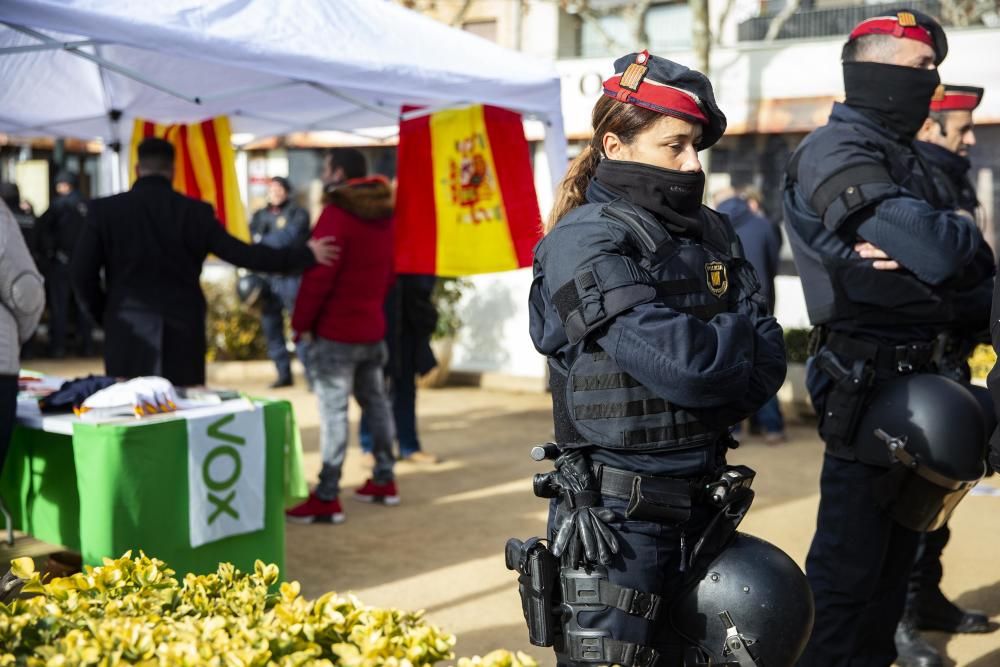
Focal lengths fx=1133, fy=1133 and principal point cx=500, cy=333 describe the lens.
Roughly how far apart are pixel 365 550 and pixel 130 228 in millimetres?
2074

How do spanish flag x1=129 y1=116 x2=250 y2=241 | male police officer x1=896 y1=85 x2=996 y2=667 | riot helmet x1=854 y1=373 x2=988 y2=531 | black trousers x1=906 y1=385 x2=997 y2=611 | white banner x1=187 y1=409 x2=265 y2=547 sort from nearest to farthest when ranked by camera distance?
riot helmet x1=854 y1=373 x2=988 y2=531 < male police officer x1=896 y1=85 x2=996 y2=667 < black trousers x1=906 y1=385 x2=997 y2=611 < white banner x1=187 y1=409 x2=265 y2=547 < spanish flag x1=129 y1=116 x2=250 y2=241

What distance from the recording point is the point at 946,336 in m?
4.12

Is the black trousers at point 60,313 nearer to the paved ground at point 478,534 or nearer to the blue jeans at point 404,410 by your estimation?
the paved ground at point 478,534

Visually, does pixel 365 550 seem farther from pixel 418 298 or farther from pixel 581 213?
pixel 581 213

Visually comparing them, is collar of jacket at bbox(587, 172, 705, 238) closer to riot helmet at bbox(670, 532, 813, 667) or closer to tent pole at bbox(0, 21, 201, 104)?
riot helmet at bbox(670, 532, 813, 667)

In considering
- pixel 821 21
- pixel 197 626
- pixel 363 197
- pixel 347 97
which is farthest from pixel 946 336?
pixel 821 21

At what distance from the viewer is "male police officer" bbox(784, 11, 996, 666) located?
3.67m

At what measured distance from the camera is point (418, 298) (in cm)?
811

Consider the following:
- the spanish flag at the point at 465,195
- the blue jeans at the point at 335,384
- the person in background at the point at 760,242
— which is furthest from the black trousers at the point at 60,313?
the person in background at the point at 760,242

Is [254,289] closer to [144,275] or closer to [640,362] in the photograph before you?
[144,275]

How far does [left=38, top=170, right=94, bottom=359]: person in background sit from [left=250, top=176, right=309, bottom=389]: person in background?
10.9 feet

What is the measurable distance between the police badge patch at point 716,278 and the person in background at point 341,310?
4137 millimetres

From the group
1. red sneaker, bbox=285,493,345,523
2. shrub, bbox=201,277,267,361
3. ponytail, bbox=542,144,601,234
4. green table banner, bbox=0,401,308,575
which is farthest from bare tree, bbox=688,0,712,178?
ponytail, bbox=542,144,601,234

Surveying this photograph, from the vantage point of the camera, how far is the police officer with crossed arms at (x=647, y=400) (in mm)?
2586
